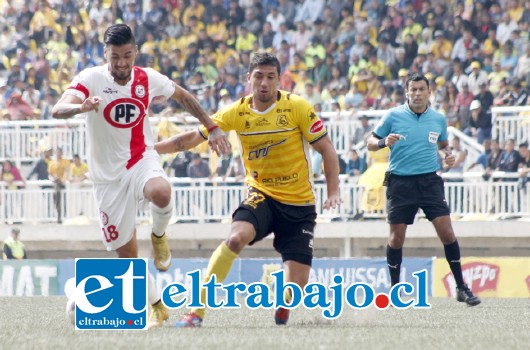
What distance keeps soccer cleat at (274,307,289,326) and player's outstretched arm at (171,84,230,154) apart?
1.34 meters

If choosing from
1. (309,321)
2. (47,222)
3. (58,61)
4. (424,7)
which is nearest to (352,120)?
(424,7)

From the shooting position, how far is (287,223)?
1048 centimetres

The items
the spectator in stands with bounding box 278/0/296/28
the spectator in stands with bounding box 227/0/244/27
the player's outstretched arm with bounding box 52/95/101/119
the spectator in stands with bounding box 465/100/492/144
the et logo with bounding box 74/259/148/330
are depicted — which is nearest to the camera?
the et logo with bounding box 74/259/148/330

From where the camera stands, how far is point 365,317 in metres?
10.8

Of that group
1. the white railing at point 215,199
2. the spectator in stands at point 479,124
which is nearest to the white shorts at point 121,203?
the white railing at point 215,199

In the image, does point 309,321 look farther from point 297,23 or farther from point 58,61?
point 58,61

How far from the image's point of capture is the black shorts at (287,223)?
10336mm

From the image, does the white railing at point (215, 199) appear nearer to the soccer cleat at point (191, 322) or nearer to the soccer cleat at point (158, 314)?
the soccer cleat at point (158, 314)

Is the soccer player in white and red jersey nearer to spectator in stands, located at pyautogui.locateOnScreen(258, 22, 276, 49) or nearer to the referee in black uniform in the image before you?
the referee in black uniform

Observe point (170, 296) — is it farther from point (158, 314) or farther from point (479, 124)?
point (479, 124)

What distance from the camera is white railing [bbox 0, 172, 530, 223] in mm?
21625

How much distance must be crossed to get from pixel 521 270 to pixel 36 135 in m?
10.3

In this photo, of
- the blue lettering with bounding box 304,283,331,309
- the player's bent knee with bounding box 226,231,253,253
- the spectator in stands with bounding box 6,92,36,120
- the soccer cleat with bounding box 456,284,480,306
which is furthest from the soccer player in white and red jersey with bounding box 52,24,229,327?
the spectator in stands with bounding box 6,92,36,120

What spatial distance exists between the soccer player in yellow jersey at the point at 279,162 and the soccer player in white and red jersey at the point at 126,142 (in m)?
0.39
